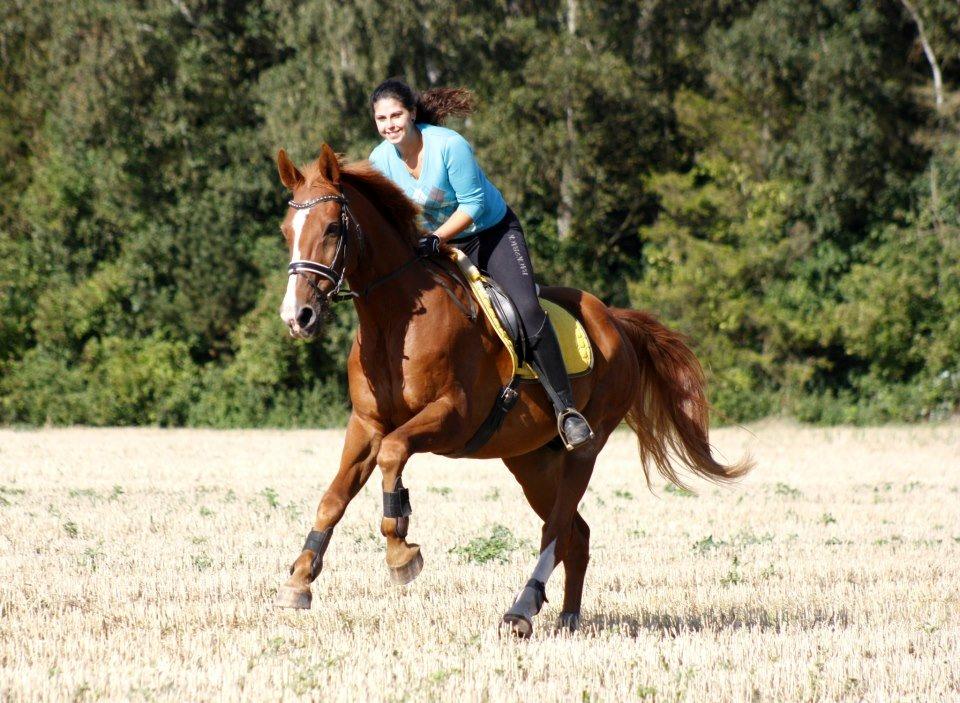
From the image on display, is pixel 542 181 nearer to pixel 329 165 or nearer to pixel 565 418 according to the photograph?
pixel 565 418

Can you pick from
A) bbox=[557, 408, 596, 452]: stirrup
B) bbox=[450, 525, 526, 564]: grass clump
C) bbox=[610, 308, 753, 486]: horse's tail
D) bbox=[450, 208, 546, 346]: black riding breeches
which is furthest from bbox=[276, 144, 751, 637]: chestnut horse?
bbox=[450, 525, 526, 564]: grass clump

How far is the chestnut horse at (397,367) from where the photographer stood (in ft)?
20.4

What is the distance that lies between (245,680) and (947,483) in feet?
42.2

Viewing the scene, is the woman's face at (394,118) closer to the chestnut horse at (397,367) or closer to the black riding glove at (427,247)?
the chestnut horse at (397,367)

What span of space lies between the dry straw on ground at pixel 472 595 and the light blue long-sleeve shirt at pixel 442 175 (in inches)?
98.7

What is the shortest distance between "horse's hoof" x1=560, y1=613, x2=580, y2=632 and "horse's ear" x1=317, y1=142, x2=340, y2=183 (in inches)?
Answer: 123

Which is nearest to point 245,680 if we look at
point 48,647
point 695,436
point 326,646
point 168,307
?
point 326,646

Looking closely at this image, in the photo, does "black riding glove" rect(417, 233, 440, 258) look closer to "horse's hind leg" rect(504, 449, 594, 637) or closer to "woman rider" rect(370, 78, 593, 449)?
"woman rider" rect(370, 78, 593, 449)

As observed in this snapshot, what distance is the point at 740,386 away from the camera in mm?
29156

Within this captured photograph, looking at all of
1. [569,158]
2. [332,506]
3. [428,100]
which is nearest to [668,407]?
[428,100]

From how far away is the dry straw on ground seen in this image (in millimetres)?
5934

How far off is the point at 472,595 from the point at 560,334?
196cm

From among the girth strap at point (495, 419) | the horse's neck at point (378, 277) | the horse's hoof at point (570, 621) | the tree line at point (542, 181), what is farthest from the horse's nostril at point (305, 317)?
the tree line at point (542, 181)

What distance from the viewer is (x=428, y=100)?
24.1 ft
